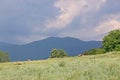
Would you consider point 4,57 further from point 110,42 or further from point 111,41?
point 111,41

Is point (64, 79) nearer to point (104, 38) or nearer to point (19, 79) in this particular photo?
point (19, 79)

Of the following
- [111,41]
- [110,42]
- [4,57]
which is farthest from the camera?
[4,57]

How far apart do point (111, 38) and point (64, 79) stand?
130223mm

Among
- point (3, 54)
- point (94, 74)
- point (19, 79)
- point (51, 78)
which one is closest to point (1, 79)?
point (19, 79)

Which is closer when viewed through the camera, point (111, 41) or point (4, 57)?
point (111, 41)

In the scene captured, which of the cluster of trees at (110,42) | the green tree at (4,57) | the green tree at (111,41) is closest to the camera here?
the cluster of trees at (110,42)

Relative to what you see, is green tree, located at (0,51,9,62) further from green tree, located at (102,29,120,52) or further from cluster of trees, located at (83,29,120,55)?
green tree, located at (102,29,120,52)

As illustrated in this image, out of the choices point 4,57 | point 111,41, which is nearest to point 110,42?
point 111,41

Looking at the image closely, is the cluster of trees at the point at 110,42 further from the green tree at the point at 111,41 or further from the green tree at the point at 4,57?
the green tree at the point at 4,57

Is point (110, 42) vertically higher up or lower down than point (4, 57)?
lower down

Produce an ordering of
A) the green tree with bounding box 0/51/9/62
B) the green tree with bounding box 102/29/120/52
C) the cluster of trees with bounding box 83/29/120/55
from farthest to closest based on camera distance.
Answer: the green tree with bounding box 0/51/9/62 < the green tree with bounding box 102/29/120/52 < the cluster of trees with bounding box 83/29/120/55

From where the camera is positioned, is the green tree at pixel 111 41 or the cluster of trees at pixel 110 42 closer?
the cluster of trees at pixel 110 42

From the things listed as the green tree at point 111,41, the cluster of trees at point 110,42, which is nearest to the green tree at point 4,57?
the cluster of trees at point 110,42

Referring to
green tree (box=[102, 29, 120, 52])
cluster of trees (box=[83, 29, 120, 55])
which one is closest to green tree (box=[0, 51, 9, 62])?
cluster of trees (box=[83, 29, 120, 55])
